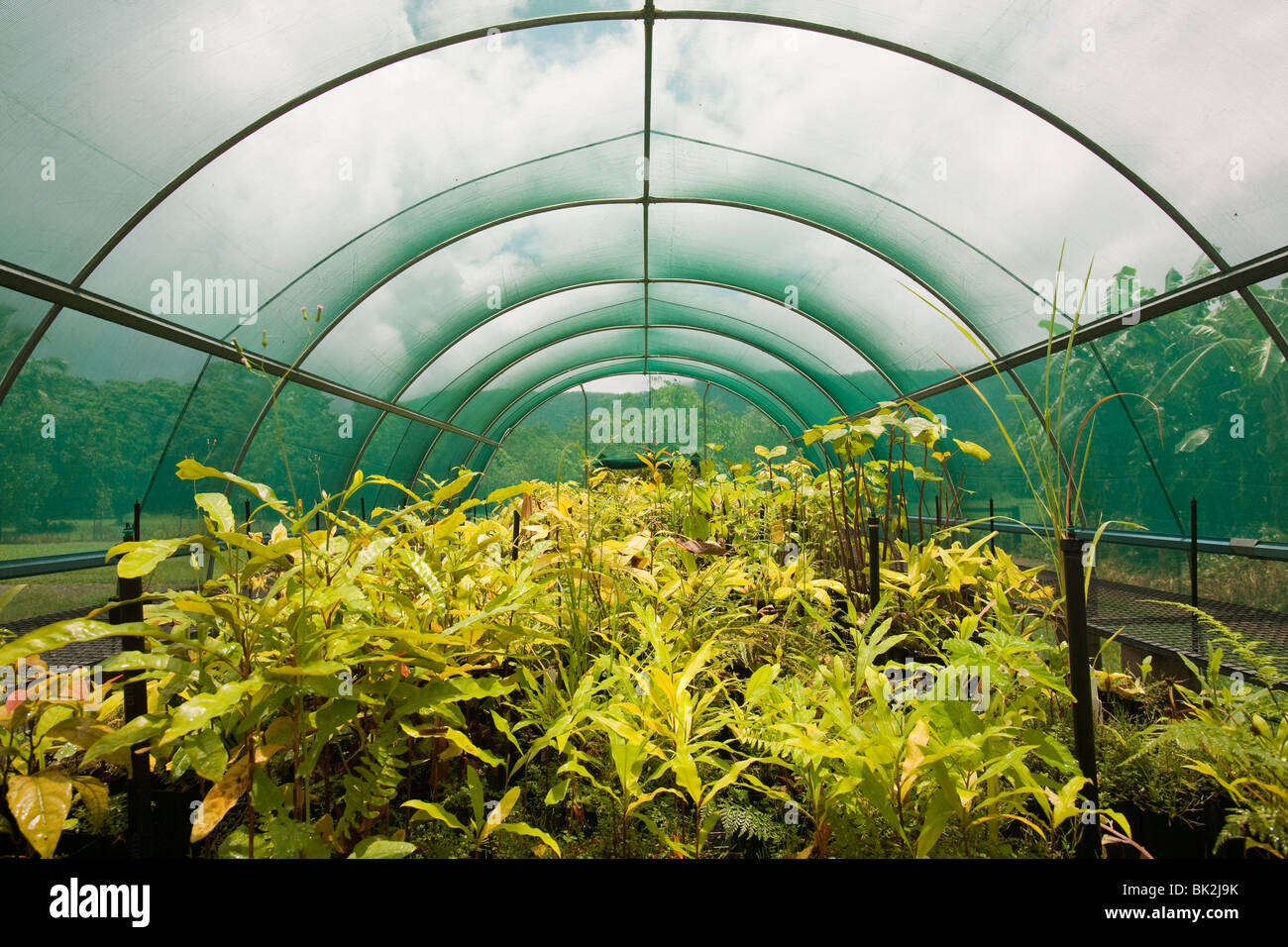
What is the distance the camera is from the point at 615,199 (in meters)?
6.06

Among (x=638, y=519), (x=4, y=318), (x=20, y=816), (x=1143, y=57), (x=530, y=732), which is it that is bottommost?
(x=530, y=732)

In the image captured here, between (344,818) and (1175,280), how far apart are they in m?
5.05

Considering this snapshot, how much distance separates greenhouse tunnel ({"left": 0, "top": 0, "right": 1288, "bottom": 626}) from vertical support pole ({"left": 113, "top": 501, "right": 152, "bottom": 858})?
Result: 1.27 m

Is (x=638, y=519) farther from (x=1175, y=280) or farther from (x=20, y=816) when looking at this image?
(x=1175, y=280)

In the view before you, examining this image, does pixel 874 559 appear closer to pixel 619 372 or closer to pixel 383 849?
pixel 383 849

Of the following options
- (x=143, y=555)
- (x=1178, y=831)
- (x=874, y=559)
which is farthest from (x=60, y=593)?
(x=1178, y=831)

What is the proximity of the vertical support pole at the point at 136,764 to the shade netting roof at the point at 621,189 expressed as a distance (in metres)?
1.12

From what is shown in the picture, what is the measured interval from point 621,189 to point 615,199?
127 millimetres

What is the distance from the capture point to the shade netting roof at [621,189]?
10.3 ft

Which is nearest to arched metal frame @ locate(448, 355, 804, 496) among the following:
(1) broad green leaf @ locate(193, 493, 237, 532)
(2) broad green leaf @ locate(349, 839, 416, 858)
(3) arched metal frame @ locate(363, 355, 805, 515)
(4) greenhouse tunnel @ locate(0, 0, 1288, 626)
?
(3) arched metal frame @ locate(363, 355, 805, 515)

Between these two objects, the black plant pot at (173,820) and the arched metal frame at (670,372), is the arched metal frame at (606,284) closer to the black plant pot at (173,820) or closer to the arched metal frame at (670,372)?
the arched metal frame at (670,372)

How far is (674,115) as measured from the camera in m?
4.87

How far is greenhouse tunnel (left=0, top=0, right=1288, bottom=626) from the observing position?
10.4 feet
